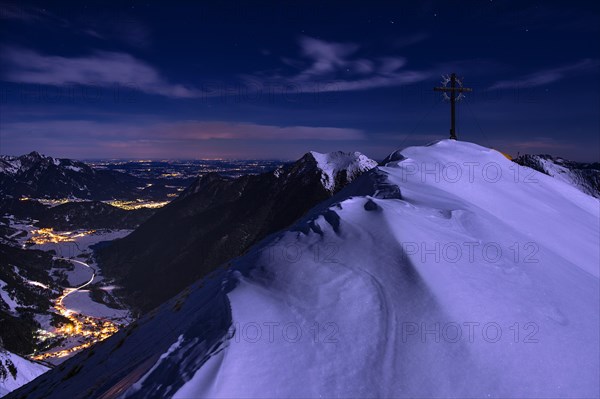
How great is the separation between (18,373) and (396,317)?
9427cm

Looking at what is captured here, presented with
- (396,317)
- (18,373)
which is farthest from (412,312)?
(18,373)

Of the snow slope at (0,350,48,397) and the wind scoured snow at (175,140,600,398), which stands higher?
the wind scoured snow at (175,140,600,398)

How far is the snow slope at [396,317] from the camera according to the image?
5.70m

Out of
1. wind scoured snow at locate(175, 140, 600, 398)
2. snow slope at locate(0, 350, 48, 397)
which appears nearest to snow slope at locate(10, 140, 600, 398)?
wind scoured snow at locate(175, 140, 600, 398)

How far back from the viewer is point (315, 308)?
22.9 ft

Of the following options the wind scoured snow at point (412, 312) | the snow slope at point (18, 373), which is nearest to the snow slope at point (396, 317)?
the wind scoured snow at point (412, 312)

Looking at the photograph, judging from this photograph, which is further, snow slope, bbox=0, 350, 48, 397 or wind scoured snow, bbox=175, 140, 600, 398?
snow slope, bbox=0, 350, 48, 397

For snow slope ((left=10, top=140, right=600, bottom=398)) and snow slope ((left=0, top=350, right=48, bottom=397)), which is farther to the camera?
snow slope ((left=0, top=350, right=48, bottom=397))

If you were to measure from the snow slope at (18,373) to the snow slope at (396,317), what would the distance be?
2911 inches

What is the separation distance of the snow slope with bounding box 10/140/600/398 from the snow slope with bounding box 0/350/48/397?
7393 cm

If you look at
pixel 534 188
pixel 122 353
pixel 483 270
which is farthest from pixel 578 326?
pixel 122 353

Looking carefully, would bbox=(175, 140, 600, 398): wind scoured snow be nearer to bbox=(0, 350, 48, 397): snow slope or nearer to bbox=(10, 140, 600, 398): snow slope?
bbox=(10, 140, 600, 398): snow slope

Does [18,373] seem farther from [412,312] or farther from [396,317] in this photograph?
[412,312]

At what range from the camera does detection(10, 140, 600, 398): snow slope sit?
570 cm
